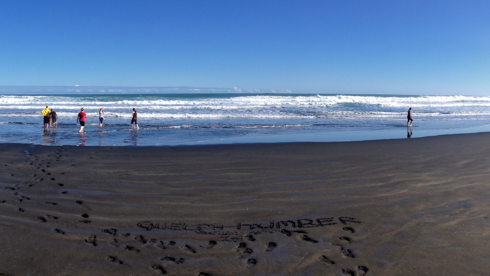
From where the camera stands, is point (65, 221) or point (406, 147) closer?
point (65, 221)

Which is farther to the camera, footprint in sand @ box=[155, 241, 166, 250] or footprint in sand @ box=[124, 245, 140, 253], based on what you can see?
footprint in sand @ box=[155, 241, 166, 250]

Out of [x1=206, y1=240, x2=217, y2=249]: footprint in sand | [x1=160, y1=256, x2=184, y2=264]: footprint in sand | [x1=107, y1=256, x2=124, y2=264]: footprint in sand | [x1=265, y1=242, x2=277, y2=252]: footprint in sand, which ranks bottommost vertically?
[x1=107, y1=256, x2=124, y2=264]: footprint in sand

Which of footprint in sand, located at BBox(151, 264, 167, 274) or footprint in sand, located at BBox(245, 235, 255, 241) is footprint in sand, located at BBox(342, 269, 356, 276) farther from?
footprint in sand, located at BBox(151, 264, 167, 274)

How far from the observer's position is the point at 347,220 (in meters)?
5.72

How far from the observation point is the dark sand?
430cm

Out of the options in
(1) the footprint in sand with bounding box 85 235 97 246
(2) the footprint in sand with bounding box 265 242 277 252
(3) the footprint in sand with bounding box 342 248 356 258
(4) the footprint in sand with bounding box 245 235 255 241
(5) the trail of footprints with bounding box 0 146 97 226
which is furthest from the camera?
(5) the trail of footprints with bounding box 0 146 97 226

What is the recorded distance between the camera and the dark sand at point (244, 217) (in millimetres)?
4305

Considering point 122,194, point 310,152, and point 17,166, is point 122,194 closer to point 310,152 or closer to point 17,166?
point 17,166

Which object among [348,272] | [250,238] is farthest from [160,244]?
[348,272]

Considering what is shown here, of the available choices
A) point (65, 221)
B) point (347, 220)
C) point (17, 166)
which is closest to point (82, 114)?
point (17, 166)

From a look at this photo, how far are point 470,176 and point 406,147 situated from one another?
5.31m

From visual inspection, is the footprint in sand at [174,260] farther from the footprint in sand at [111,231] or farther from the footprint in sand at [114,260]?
the footprint in sand at [111,231]

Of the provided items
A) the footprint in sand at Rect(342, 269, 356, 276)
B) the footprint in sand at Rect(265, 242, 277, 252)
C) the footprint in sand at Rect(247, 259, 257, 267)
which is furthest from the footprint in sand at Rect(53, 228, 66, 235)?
the footprint in sand at Rect(342, 269, 356, 276)

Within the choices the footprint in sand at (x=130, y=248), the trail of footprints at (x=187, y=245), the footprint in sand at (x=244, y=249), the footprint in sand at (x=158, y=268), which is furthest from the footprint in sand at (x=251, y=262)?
the footprint in sand at (x=130, y=248)
